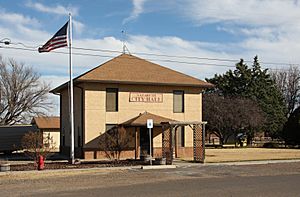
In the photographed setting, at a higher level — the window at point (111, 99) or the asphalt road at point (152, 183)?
the window at point (111, 99)

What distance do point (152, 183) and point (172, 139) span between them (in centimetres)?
1381

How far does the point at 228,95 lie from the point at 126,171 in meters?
44.1

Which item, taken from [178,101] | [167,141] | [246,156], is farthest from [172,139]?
[246,156]

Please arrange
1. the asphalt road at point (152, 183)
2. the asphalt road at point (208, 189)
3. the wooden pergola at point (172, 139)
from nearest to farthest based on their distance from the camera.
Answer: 1. the asphalt road at point (208, 189)
2. the asphalt road at point (152, 183)
3. the wooden pergola at point (172, 139)

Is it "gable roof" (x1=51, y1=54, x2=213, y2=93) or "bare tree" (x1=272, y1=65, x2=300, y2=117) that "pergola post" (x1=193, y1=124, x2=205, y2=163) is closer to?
"gable roof" (x1=51, y1=54, x2=213, y2=93)

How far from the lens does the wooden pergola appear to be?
28.6 metres

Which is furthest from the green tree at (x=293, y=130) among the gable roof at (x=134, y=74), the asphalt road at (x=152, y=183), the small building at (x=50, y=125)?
the asphalt road at (x=152, y=183)

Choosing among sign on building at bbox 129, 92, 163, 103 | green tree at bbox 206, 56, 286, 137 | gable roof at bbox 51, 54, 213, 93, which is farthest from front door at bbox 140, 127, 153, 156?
green tree at bbox 206, 56, 286, 137

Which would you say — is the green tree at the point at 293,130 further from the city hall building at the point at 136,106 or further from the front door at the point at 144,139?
the front door at the point at 144,139

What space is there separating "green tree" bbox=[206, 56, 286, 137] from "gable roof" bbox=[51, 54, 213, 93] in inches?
1233

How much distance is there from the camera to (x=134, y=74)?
34.2m

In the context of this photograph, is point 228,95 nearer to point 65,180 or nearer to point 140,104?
point 140,104

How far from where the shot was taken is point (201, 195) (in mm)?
14227

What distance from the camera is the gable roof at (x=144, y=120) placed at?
31.4 m
